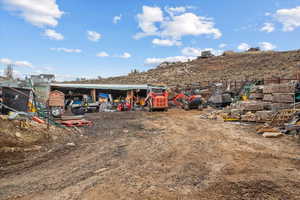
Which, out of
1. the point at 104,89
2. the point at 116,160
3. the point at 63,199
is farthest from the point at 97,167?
the point at 104,89

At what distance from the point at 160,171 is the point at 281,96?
1005cm

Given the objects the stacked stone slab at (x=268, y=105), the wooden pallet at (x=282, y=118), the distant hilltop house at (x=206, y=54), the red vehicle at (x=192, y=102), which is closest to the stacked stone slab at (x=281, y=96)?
the stacked stone slab at (x=268, y=105)

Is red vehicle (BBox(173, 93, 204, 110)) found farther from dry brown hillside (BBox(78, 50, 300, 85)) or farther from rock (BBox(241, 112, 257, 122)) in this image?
dry brown hillside (BBox(78, 50, 300, 85))

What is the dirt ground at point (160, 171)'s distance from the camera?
3514 millimetres

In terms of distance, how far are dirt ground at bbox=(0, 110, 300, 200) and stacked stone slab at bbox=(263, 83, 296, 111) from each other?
14.6 feet

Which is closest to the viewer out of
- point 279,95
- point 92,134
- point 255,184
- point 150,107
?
point 255,184

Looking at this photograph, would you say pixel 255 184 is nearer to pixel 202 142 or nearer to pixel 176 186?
pixel 176 186

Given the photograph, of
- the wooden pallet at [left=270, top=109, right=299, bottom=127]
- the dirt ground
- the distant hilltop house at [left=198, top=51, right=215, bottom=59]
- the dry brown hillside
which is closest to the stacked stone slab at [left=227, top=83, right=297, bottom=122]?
the wooden pallet at [left=270, top=109, right=299, bottom=127]

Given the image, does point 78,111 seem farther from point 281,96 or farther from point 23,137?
point 281,96

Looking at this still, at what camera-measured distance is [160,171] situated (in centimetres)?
449

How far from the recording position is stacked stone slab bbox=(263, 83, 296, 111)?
1058 centimetres

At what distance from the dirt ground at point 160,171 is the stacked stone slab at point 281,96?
14.6 ft

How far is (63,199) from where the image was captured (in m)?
3.33

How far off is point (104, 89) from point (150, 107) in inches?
284
